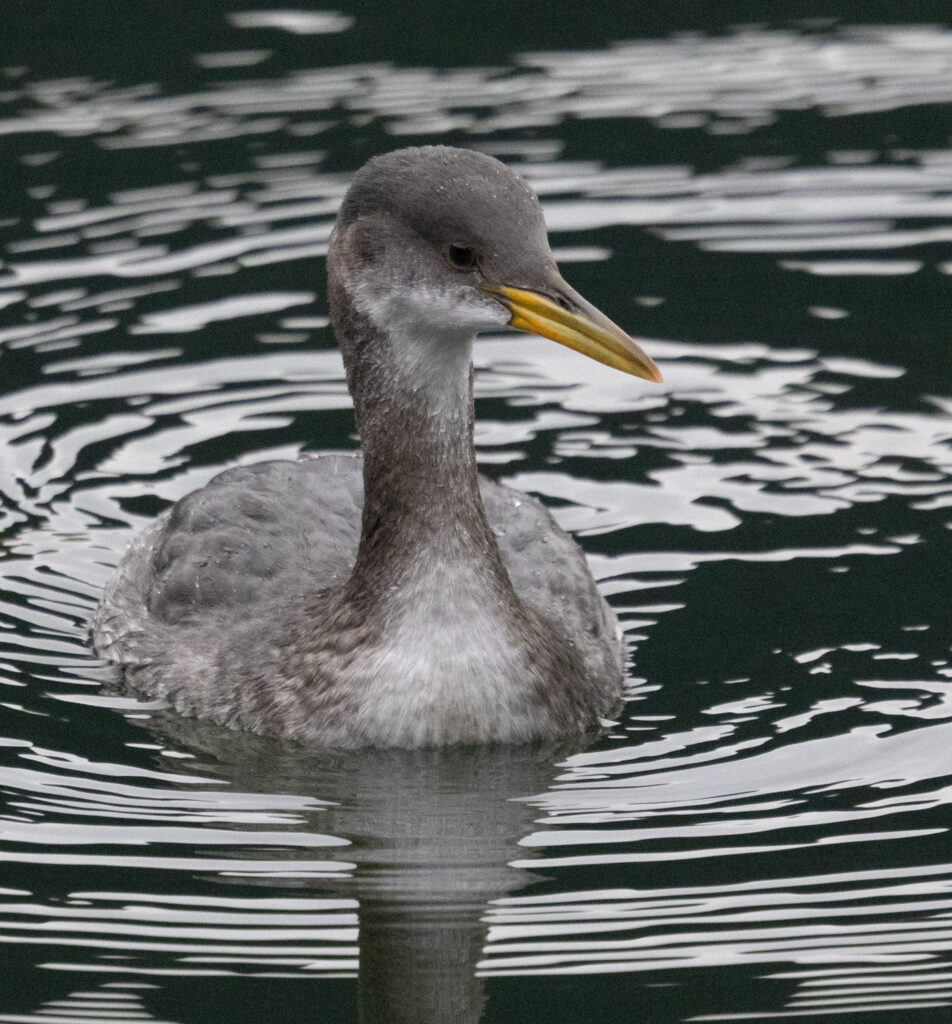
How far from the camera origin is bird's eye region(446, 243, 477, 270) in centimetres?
998

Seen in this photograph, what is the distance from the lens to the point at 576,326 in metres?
9.86

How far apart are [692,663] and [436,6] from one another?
932 centimetres

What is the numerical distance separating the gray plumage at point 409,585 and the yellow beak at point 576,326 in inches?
1.6

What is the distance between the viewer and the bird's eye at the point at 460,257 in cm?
998

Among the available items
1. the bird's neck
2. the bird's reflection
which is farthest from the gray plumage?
the bird's reflection

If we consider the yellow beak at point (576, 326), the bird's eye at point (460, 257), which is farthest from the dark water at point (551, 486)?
the bird's eye at point (460, 257)

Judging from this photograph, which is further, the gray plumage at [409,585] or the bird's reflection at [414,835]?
the gray plumage at [409,585]

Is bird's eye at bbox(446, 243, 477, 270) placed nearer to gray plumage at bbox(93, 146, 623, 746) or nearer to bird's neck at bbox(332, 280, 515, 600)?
gray plumage at bbox(93, 146, 623, 746)

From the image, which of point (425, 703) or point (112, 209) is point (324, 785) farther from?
point (112, 209)

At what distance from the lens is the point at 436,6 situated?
64.0 feet

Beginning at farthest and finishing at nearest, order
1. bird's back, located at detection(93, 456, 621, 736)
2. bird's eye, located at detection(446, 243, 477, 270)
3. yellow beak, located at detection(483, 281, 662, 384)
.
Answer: bird's back, located at detection(93, 456, 621, 736) < bird's eye, located at detection(446, 243, 477, 270) < yellow beak, located at detection(483, 281, 662, 384)

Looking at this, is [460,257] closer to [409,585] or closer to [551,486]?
[409,585]

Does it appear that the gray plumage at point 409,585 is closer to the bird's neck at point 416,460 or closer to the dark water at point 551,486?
the bird's neck at point 416,460

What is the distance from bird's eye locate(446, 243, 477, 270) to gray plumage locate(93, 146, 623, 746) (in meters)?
0.02
